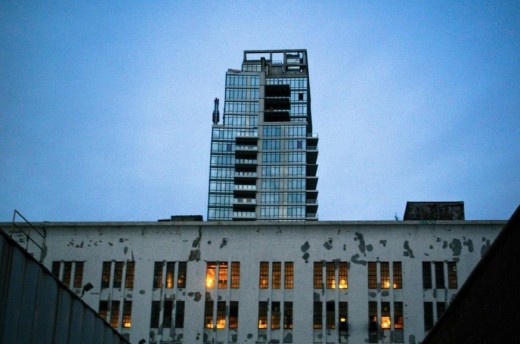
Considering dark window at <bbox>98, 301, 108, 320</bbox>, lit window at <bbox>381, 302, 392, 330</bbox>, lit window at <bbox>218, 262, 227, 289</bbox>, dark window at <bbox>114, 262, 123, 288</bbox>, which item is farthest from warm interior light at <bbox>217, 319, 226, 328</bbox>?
lit window at <bbox>381, 302, 392, 330</bbox>

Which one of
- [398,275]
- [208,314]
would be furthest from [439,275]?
[208,314]

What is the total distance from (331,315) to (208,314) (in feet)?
27.9

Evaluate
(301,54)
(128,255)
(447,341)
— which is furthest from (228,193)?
(447,341)

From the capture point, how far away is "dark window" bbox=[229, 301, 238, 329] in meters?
46.5

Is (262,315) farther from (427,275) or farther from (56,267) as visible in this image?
(56,267)

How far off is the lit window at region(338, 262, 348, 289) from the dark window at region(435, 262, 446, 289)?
241 inches

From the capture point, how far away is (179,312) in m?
46.9

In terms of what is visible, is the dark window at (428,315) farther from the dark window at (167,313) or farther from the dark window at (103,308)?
the dark window at (103,308)

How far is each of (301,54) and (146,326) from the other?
131 m

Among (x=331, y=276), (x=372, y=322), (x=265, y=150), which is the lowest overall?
(x=372, y=322)

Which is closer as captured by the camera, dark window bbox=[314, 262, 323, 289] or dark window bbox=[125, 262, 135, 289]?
dark window bbox=[314, 262, 323, 289]

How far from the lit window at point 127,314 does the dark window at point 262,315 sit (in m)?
8.98

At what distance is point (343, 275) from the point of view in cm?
4684

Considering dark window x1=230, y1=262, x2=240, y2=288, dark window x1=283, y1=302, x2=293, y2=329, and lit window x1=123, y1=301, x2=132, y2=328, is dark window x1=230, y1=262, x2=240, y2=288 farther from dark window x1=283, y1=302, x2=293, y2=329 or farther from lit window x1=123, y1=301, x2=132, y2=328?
lit window x1=123, y1=301, x2=132, y2=328
